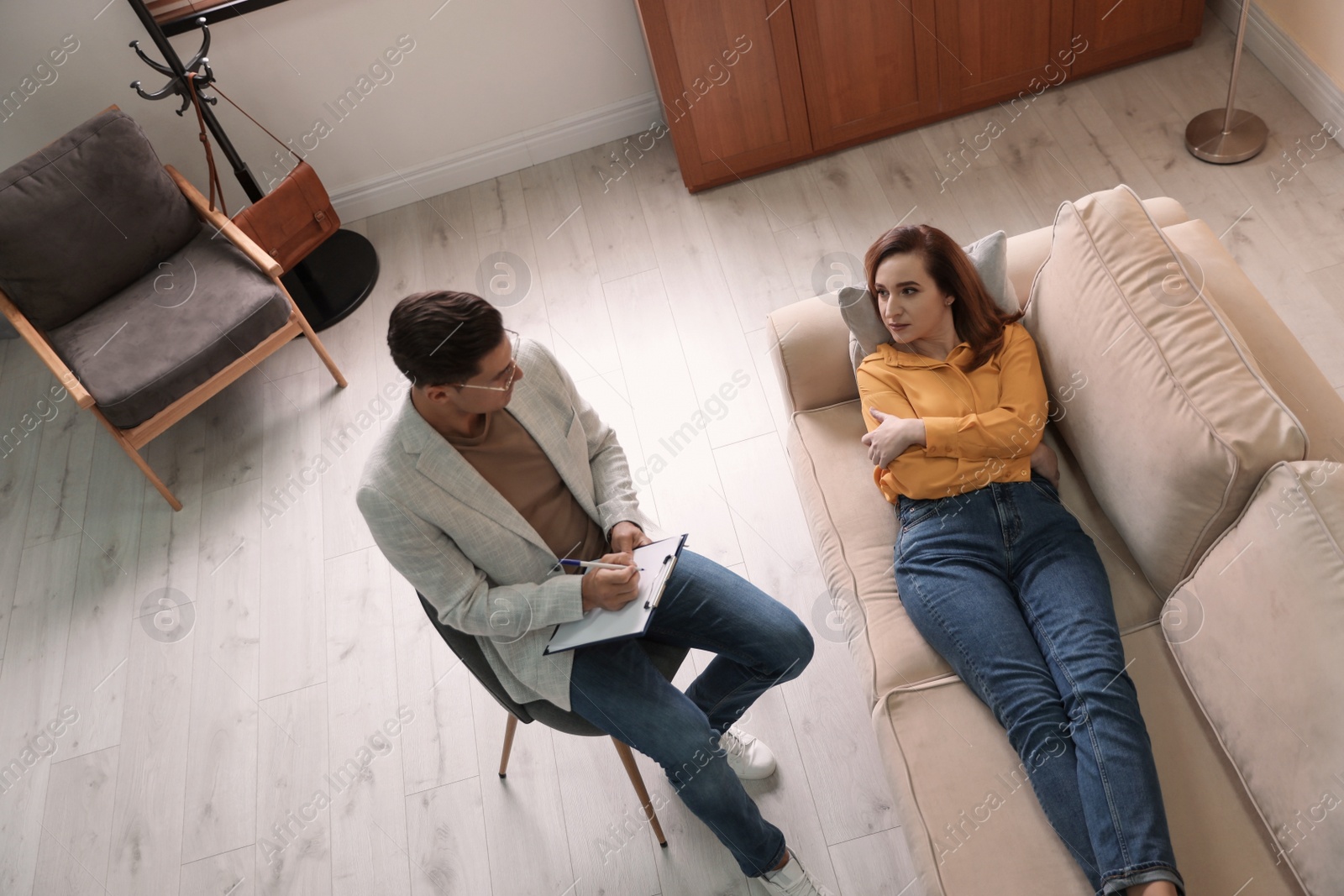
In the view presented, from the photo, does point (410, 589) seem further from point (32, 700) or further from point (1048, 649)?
point (1048, 649)

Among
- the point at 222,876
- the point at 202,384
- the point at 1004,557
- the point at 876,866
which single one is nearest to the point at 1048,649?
the point at 1004,557

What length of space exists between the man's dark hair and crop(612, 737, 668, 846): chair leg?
795 millimetres

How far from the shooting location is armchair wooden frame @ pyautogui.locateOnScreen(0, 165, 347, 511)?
2857mm

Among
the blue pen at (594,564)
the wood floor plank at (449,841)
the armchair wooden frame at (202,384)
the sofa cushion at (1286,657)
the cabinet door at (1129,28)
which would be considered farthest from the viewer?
the cabinet door at (1129,28)

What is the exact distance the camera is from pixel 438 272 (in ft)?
11.8

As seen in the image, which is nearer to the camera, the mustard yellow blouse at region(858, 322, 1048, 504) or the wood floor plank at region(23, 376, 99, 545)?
the mustard yellow blouse at region(858, 322, 1048, 504)

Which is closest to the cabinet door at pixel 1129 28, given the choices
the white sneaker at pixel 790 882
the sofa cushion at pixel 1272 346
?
the sofa cushion at pixel 1272 346

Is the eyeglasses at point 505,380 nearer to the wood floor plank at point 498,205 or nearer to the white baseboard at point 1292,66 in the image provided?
the wood floor plank at point 498,205

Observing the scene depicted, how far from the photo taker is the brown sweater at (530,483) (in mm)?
1933

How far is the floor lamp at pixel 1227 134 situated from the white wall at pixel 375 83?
1.84m

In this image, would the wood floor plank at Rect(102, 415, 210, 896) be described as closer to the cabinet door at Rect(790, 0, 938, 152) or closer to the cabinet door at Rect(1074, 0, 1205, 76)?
the cabinet door at Rect(790, 0, 938, 152)

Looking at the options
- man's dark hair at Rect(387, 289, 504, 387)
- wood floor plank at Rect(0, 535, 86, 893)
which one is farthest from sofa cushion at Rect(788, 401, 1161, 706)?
wood floor plank at Rect(0, 535, 86, 893)

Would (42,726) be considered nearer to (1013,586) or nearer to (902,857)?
(902,857)

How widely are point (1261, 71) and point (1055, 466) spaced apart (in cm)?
214
